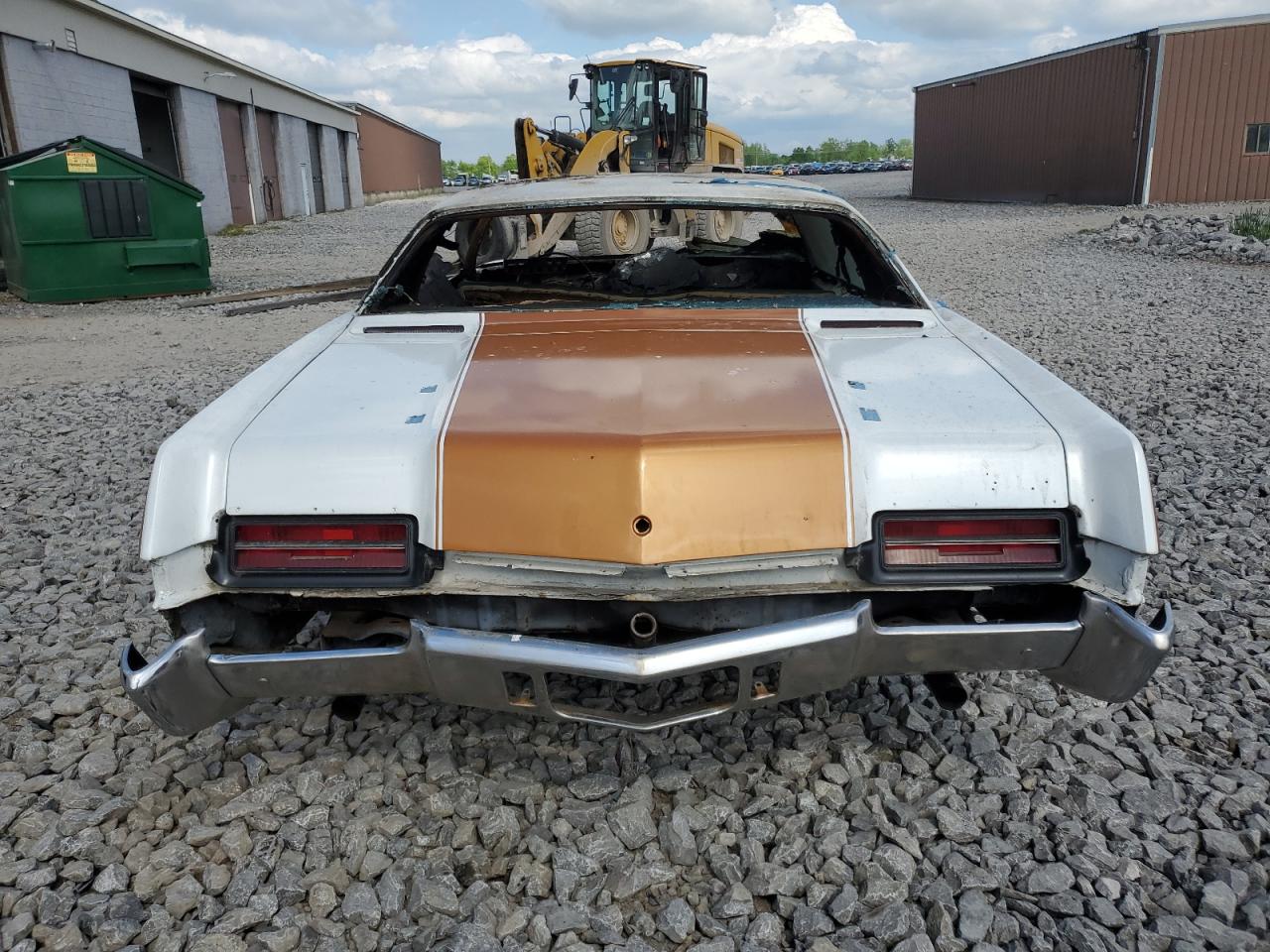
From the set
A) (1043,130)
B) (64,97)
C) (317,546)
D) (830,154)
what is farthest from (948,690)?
(830,154)

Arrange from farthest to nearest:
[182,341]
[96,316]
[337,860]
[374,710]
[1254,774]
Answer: [96,316], [182,341], [374,710], [1254,774], [337,860]

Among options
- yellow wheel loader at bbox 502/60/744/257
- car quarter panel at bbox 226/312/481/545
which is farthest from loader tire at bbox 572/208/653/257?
car quarter panel at bbox 226/312/481/545

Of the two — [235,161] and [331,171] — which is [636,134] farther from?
[331,171]

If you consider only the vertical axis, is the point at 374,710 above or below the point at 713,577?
below

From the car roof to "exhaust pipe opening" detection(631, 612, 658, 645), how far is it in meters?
1.52

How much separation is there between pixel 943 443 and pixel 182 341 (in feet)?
25.7

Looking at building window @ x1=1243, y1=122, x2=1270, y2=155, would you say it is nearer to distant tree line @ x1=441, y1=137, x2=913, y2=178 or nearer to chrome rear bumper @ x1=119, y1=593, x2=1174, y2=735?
chrome rear bumper @ x1=119, y1=593, x2=1174, y2=735

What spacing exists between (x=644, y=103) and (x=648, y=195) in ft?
37.0

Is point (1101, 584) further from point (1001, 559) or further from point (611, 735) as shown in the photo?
point (611, 735)

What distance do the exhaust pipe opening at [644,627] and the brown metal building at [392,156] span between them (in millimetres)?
38022

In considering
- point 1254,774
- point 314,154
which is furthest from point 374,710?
point 314,154

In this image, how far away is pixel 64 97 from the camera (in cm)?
1558

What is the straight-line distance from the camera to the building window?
20234mm

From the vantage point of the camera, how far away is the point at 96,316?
31.7 feet
